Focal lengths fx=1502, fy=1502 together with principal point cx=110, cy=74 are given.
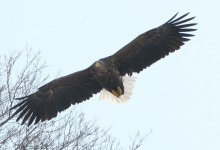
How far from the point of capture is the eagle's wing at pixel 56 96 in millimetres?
24844

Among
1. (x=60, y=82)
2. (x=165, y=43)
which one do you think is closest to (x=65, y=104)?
(x=60, y=82)

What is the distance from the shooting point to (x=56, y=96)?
24938 millimetres

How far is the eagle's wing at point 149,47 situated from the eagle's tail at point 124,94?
0.55 ft

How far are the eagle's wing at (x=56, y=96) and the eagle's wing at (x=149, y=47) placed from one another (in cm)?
65

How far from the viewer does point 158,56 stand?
24.6 metres

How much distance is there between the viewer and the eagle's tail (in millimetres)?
24750

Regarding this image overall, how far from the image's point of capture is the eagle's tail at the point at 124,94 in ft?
81.2

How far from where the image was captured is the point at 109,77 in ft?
79.8

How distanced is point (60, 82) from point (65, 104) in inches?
16.5

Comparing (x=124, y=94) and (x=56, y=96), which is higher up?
(x=56, y=96)

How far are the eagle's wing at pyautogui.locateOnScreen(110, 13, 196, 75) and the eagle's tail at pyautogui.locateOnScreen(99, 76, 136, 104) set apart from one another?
0.17 metres

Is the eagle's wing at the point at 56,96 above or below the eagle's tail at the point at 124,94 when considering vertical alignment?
above

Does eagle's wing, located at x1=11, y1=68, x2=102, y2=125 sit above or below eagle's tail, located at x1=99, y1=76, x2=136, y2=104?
above

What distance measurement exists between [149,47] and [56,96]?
1774mm
